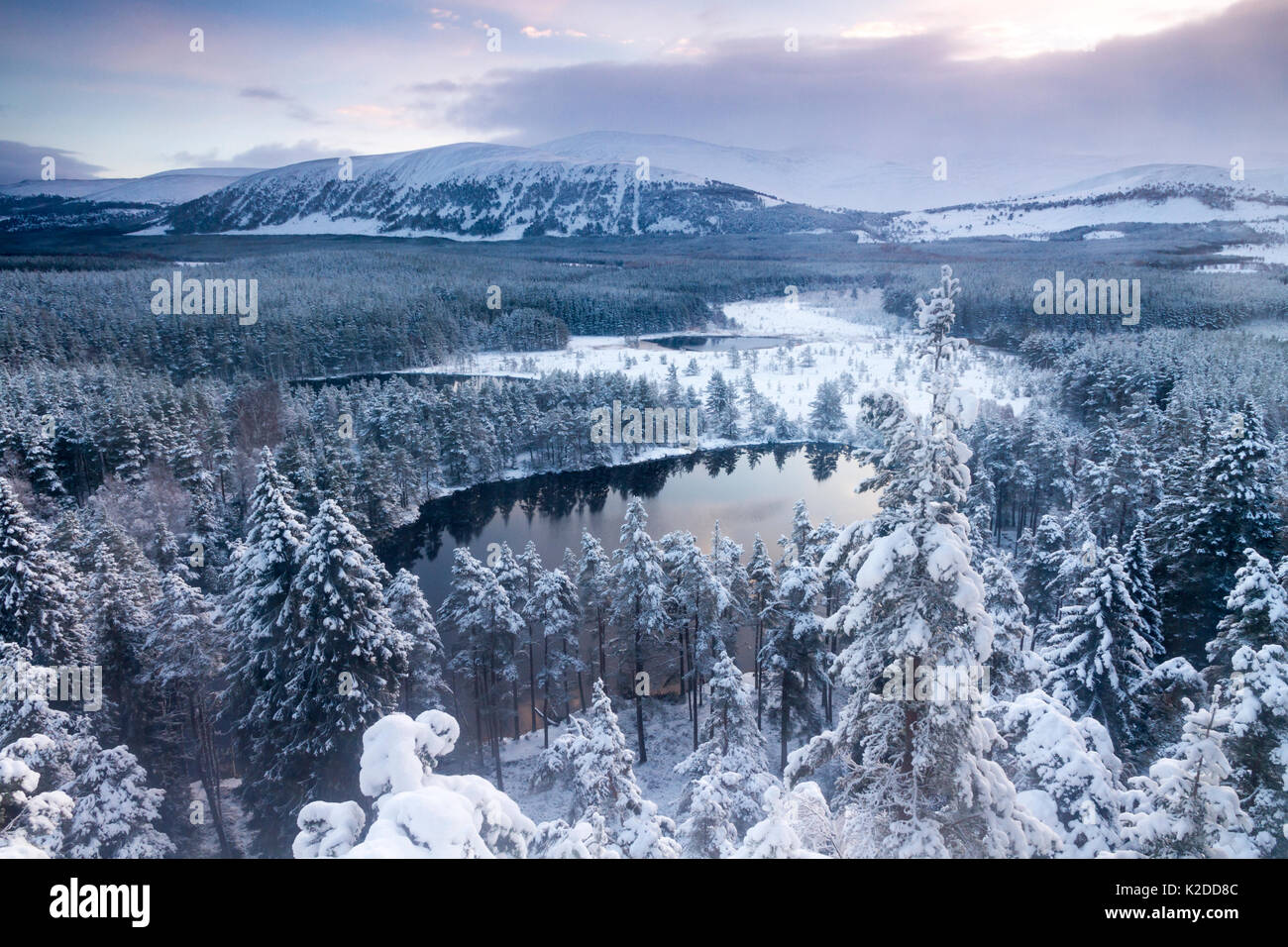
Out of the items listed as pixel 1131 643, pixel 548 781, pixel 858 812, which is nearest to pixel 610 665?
pixel 548 781

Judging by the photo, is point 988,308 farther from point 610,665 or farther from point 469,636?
point 469,636

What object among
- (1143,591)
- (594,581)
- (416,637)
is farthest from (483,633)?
(1143,591)

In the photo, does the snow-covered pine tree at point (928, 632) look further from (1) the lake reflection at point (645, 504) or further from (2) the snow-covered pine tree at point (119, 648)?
(1) the lake reflection at point (645, 504)

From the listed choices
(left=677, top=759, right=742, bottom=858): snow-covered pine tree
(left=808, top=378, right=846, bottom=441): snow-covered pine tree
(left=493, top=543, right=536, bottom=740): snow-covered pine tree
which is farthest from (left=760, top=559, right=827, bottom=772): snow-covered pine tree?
(left=808, top=378, right=846, bottom=441): snow-covered pine tree

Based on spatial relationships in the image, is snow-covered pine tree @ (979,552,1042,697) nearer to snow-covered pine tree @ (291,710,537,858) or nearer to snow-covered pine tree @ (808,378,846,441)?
snow-covered pine tree @ (291,710,537,858)

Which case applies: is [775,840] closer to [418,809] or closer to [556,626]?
[418,809]
